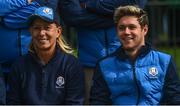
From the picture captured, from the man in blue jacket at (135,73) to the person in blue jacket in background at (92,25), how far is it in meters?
0.27

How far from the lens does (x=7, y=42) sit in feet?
16.3

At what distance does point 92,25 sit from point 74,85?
1.88 feet

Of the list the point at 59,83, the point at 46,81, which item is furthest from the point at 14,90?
the point at 59,83

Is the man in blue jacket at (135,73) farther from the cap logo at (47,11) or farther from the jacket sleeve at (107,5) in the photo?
the cap logo at (47,11)

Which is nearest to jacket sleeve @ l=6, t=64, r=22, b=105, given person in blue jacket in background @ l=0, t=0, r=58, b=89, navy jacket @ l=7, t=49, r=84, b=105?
navy jacket @ l=7, t=49, r=84, b=105

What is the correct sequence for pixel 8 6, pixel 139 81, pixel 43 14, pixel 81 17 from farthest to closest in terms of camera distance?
pixel 81 17 < pixel 8 6 < pixel 43 14 < pixel 139 81

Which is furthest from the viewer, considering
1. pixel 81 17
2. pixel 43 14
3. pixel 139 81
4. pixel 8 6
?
pixel 81 17

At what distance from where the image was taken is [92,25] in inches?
199

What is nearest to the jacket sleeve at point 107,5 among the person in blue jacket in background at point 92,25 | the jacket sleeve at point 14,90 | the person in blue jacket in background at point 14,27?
the person in blue jacket in background at point 92,25

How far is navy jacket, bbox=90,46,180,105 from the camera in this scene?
4695 mm

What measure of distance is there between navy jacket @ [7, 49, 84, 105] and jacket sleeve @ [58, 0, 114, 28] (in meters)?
0.36

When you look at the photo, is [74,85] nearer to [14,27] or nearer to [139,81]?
[139,81]

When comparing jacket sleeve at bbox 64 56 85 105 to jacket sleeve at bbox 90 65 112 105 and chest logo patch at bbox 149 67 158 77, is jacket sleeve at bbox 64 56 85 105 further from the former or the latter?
chest logo patch at bbox 149 67 158 77

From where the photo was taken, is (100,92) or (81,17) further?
(81,17)
